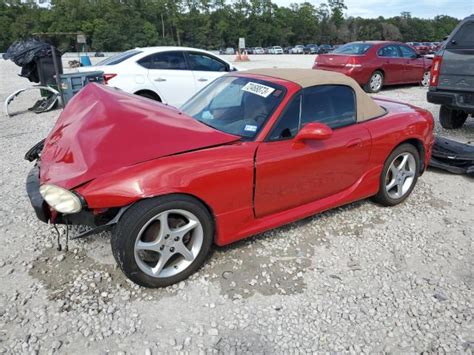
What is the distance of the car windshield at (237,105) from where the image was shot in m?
2.99

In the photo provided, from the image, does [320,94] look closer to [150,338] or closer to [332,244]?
[332,244]

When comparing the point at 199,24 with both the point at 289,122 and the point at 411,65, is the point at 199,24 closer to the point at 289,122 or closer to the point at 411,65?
the point at 411,65

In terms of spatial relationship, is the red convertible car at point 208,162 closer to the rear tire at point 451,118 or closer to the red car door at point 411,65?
the rear tire at point 451,118

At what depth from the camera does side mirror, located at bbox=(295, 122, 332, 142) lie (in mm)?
2842

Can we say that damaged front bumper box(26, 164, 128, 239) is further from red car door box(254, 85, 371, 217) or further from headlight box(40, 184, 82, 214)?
red car door box(254, 85, 371, 217)

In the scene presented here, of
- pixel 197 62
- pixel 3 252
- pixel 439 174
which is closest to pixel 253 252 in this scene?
pixel 3 252

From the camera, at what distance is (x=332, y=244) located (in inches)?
127

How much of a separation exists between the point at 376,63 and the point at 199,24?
3693 inches

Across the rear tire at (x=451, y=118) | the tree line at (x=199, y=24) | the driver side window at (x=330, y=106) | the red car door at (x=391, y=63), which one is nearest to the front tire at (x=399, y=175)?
the driver side window at (x=330, y=106)

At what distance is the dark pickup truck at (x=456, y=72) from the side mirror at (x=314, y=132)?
13.5ft

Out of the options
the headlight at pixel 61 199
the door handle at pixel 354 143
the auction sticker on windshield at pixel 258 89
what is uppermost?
the auction sticker on windshield at pixel 258 89

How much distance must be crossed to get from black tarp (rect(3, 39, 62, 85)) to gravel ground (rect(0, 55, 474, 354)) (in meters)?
7.05

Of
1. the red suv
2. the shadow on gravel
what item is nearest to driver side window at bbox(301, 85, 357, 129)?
the shadow on gravel

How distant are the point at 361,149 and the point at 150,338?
7.79 ft
